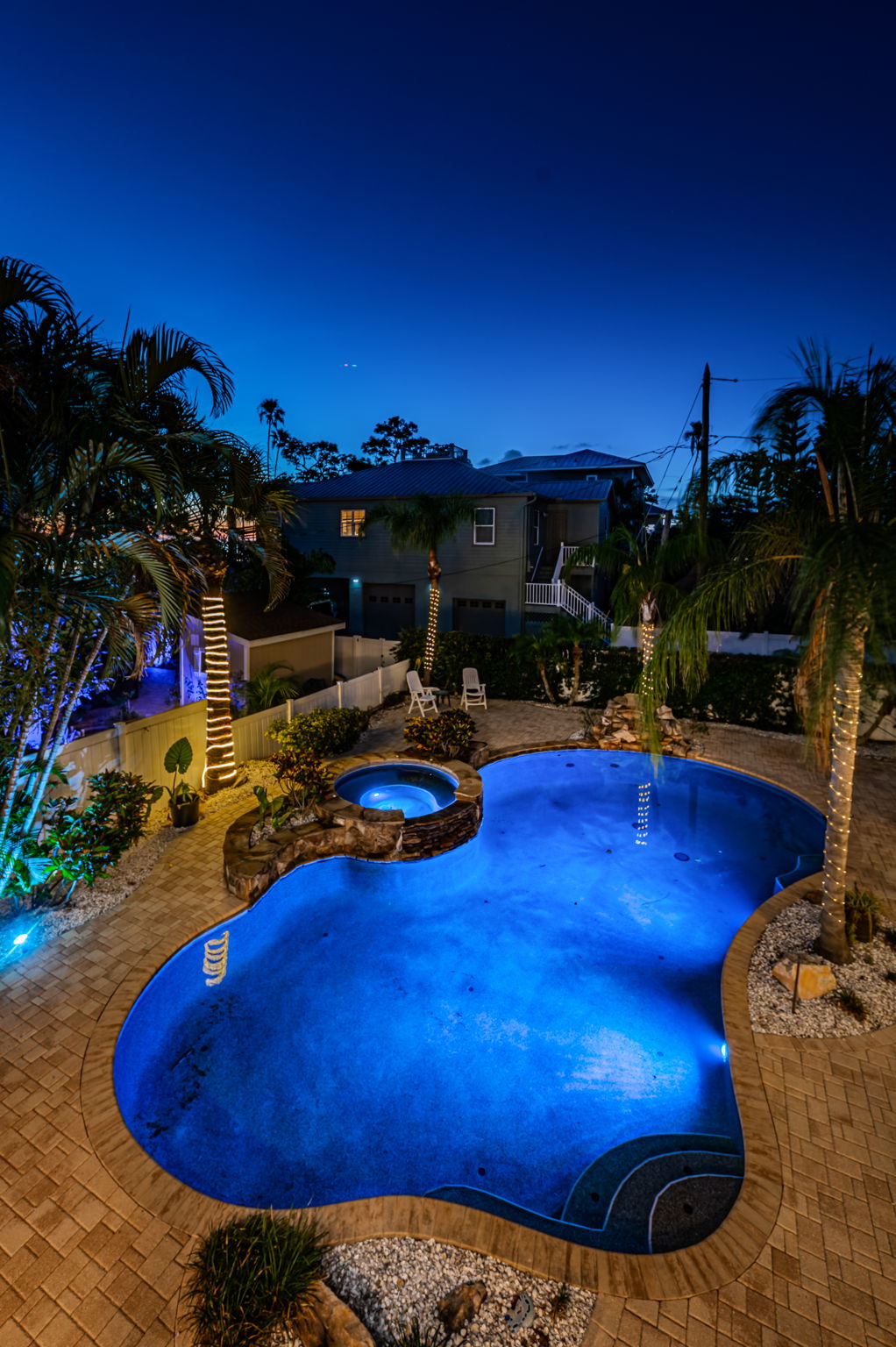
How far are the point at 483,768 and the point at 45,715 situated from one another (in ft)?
25.7

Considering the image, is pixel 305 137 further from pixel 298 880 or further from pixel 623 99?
pixel 298 880

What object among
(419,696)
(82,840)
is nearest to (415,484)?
(419,696)

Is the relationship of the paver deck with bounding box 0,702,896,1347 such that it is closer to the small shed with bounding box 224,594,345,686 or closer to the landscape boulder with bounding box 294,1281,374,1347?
the landscape boulder with bounding box 294,1281,374,1347

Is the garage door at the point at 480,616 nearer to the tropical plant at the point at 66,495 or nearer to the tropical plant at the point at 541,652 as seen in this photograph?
the tropical plant at the point at 541,652

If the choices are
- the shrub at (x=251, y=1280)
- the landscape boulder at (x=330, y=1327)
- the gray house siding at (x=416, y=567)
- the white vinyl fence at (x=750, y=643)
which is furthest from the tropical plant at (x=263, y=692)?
the landscape boulder at (x=330, y=1327)

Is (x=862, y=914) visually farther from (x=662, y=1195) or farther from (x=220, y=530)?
(x=220, y=530)

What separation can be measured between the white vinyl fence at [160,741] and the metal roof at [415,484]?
977cm

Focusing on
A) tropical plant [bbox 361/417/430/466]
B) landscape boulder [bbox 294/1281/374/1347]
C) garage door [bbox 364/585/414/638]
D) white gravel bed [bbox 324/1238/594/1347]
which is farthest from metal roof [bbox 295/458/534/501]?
tropical plant [bbox 361/417/430/466]

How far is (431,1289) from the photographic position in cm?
342

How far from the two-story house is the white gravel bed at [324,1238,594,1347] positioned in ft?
58.7

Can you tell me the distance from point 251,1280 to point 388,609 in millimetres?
21339

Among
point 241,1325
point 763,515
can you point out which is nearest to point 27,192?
point 763,515

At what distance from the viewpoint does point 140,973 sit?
6000 mm

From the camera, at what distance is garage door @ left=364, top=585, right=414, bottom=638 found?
76.3 feet
